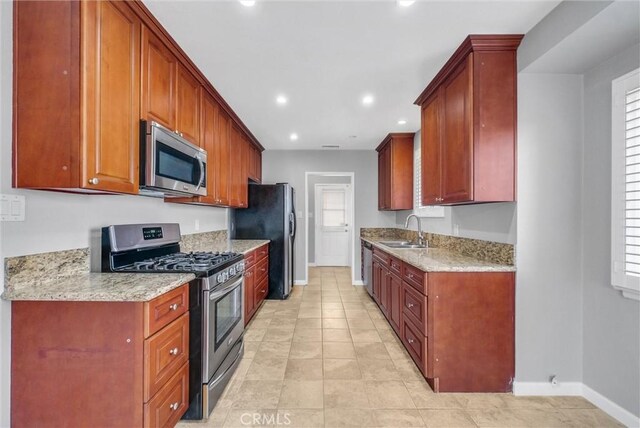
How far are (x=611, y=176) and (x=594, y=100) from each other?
0.55m

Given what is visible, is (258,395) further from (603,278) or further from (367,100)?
(367,100)

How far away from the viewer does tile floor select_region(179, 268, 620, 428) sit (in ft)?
5.96

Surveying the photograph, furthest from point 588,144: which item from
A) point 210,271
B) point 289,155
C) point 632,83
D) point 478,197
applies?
point 289,155

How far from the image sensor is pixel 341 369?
7.90 ft

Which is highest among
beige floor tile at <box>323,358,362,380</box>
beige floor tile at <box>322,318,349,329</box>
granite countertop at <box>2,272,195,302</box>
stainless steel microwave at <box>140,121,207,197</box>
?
stainless steel microwave at <box>140,121,207,197</box>

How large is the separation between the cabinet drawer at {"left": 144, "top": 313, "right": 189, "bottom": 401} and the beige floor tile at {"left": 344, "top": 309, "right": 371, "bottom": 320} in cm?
233

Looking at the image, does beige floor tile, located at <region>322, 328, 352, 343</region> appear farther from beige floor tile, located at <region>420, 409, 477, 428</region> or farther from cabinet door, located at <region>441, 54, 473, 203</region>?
cabinet door, located at <region>441, 54, 473, 203</region>

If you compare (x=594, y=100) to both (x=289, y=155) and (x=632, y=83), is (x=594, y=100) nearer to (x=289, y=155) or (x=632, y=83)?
(x=632, y=83)

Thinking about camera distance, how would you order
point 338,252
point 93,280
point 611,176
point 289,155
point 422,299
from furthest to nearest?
1. point 338,252
2. point 289,155
3. point 422,299
4. point 611,176
5. point 93,280

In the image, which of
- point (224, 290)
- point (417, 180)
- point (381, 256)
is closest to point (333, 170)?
point (417, 180)

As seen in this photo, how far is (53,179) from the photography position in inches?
51.3

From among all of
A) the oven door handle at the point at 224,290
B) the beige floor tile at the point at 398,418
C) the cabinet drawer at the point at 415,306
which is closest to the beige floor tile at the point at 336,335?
the cabinet drawer at the point at 415,306

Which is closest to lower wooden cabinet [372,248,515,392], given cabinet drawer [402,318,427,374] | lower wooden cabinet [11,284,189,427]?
cabinet drawer [402,318,427,374]

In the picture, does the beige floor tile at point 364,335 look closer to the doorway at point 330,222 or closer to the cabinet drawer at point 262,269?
the cabinet drawer at point 262,269
